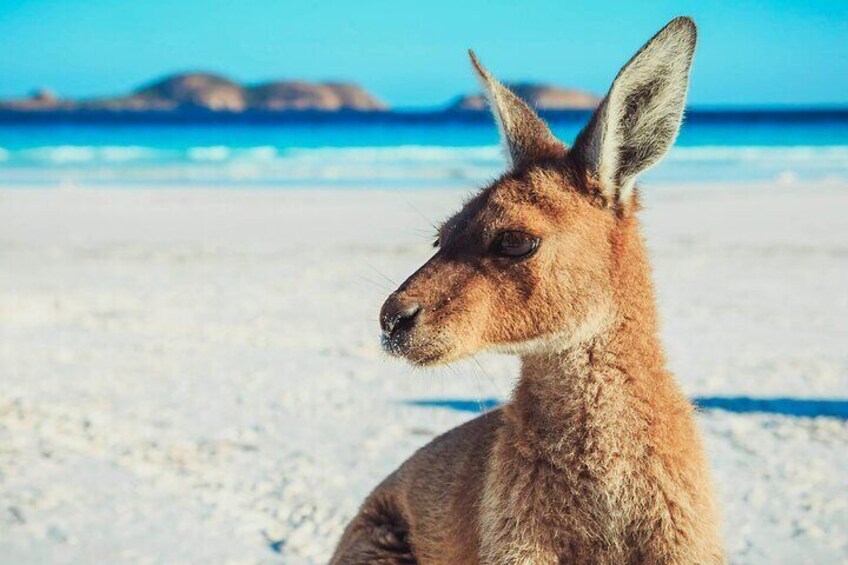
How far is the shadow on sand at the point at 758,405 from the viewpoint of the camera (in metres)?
6.75

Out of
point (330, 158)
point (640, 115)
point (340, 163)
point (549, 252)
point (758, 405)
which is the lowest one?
point (758, 405)

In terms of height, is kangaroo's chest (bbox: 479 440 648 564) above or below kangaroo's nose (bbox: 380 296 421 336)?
below

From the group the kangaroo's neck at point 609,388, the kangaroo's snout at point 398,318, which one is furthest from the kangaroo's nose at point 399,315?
the kangaroo's neck at point 609,388

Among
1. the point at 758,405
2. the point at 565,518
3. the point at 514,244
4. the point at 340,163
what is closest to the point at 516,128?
the point at 514,244

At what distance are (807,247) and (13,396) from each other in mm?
11247

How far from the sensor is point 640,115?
3016 mm

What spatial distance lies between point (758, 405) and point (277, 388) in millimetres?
3559

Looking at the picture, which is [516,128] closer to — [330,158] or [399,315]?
[399,315]

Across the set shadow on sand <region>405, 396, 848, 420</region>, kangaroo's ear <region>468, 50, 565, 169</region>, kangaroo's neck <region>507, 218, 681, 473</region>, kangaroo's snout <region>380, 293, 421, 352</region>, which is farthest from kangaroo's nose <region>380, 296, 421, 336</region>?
shadow on sand <region>405, 396, 848, 420</region>

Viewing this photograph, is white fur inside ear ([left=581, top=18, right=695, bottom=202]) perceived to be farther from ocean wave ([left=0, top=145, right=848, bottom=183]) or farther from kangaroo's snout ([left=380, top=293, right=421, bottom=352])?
ocean wave ([left=0, top=145, right=848, bottom=183])

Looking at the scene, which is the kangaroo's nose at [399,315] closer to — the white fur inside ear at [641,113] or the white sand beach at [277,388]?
the white sand beach at [277,388]

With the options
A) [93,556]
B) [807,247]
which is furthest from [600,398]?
[807,247]

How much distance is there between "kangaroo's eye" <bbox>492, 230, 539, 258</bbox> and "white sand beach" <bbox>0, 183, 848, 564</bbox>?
1.93 ft

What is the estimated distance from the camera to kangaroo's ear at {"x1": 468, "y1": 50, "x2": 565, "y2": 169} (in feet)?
11.3
